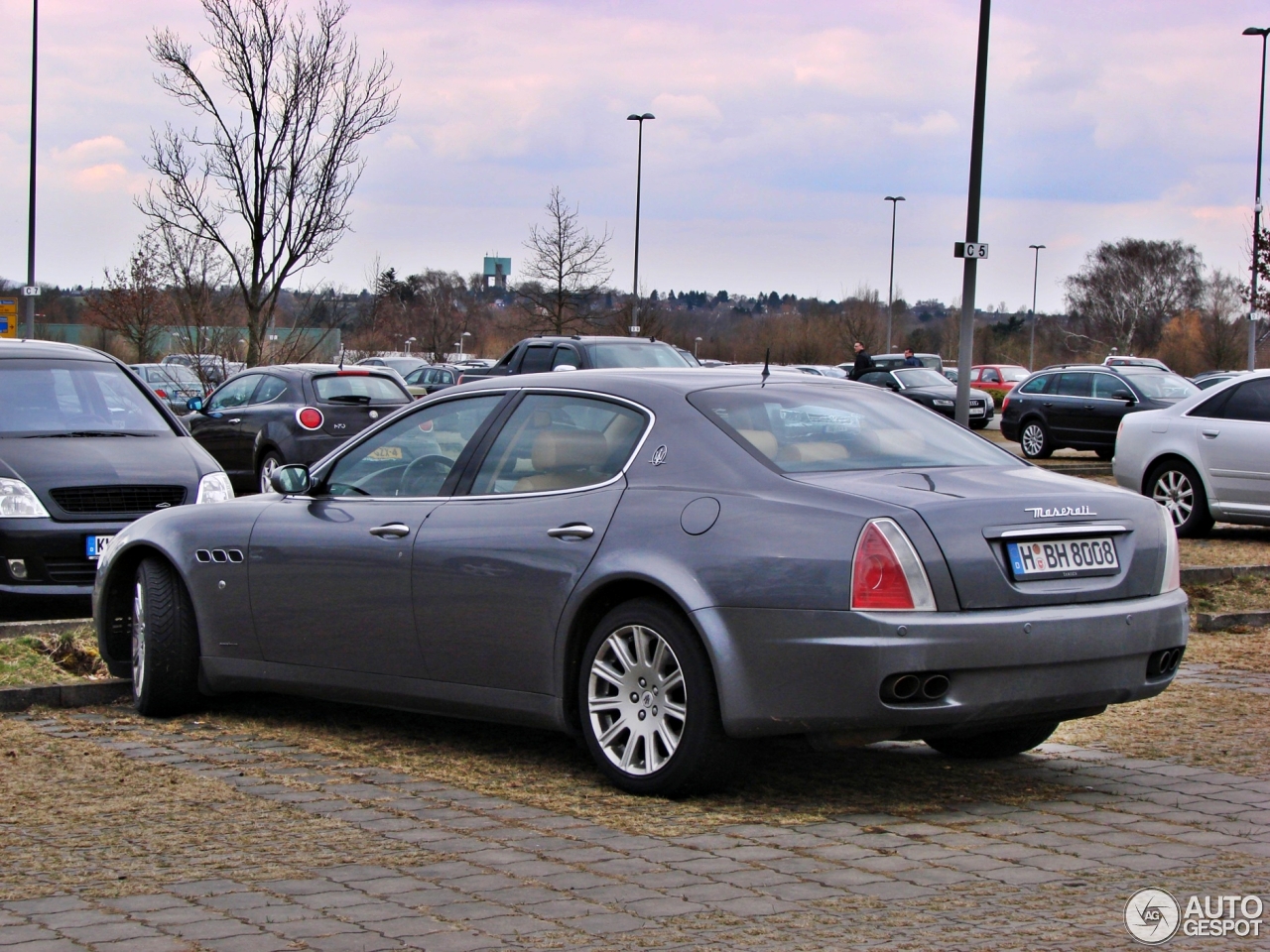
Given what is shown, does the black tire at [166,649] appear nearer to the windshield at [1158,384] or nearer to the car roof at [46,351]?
the car roof at [46,351]

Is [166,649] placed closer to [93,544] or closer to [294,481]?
[294,481]

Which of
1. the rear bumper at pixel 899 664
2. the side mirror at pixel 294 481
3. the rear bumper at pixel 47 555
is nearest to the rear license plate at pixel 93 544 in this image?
the rear bumper at pixel 47 555

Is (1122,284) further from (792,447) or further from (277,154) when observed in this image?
(792,447)

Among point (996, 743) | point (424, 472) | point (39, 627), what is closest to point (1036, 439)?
point (39, 627)

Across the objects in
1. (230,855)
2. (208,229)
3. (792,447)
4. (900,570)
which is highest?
(208,229)

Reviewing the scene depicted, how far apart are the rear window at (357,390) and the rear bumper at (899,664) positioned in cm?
1359

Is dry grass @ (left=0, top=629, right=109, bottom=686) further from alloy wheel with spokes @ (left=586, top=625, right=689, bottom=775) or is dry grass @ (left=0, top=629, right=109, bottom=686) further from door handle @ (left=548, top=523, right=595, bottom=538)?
alloy wheel with spokes @ (left=586, top=625, right=689, bottom=775)

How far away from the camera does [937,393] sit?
125 feet

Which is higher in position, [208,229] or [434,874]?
[208,229]

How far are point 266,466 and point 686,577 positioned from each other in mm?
13647

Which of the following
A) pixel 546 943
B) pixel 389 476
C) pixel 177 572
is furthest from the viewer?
pixel 177 572

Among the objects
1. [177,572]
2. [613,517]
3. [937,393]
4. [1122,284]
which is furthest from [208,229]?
[1122,284]

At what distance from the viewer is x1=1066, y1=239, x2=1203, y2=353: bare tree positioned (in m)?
106

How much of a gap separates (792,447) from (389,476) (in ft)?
5.99
